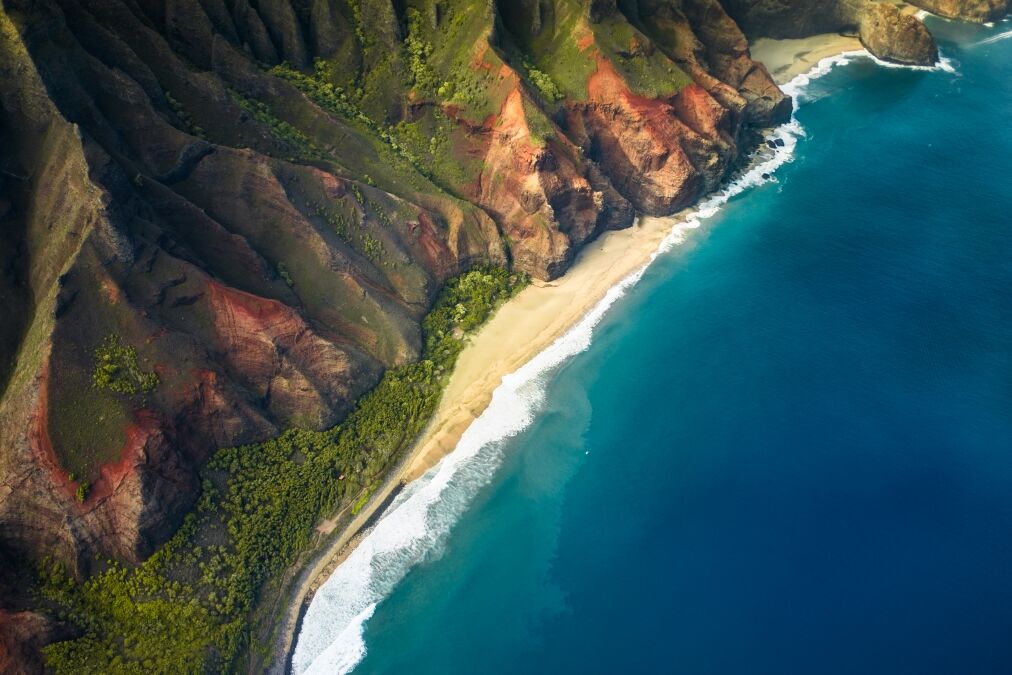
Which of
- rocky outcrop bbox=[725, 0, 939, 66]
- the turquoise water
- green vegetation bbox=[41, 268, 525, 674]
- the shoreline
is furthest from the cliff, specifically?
rocky outcrop bbox=[725, 0, 939, 66]

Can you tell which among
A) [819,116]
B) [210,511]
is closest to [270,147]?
[210,511]

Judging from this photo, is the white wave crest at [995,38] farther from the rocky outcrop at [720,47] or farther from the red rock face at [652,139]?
the red rock face at [652,139]

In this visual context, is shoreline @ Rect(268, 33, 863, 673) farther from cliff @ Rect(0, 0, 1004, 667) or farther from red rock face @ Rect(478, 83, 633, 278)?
red rock face @ Rect(478, 83, 633, 278)

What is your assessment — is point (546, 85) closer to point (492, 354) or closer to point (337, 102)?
point (337, 102)

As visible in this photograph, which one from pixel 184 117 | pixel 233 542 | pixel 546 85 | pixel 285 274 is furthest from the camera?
pixel 546 85

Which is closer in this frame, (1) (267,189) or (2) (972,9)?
(1) (267,189)

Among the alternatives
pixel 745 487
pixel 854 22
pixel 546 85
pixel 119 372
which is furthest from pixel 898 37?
pixel 119 372
